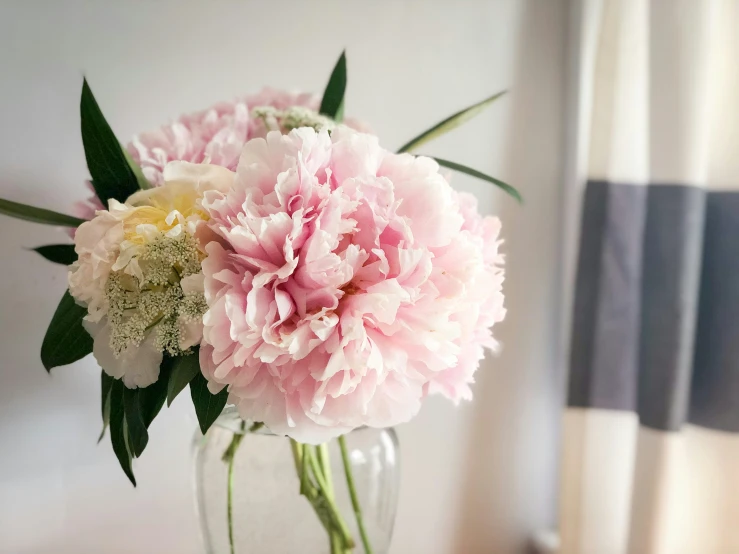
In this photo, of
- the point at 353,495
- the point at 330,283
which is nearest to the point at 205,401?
the point at 330,283

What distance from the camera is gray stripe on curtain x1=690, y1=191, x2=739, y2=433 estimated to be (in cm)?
Result: 71

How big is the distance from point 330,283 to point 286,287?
0.04 m

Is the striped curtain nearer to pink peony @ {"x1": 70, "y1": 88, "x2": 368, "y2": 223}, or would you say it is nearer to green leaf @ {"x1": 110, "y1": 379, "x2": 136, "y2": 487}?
pink peony @ {"x1": 70, "y1": 88, "x2": 368, "y2": 223}

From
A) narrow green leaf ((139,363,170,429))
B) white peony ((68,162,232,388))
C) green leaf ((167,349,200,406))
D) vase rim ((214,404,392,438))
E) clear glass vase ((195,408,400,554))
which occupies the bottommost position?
clear glass vase ((195,408,400,554))

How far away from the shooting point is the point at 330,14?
865 mm

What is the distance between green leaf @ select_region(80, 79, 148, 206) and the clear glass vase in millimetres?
265

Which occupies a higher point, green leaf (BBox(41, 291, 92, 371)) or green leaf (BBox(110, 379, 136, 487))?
green leaf (BBox(41, 291, 92, 371))

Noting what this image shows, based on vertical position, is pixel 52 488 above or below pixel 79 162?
below

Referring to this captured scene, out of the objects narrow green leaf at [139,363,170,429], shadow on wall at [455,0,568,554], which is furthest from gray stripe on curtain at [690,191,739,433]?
narrow green leaf at [139,363,170,429]

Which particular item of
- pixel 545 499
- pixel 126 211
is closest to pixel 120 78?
pixel 126 211

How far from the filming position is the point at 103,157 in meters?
0.51

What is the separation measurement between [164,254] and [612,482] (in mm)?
708

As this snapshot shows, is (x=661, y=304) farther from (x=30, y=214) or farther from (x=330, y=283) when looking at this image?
(x=30, y=214)

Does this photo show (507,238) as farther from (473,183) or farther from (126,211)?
(126,211)
